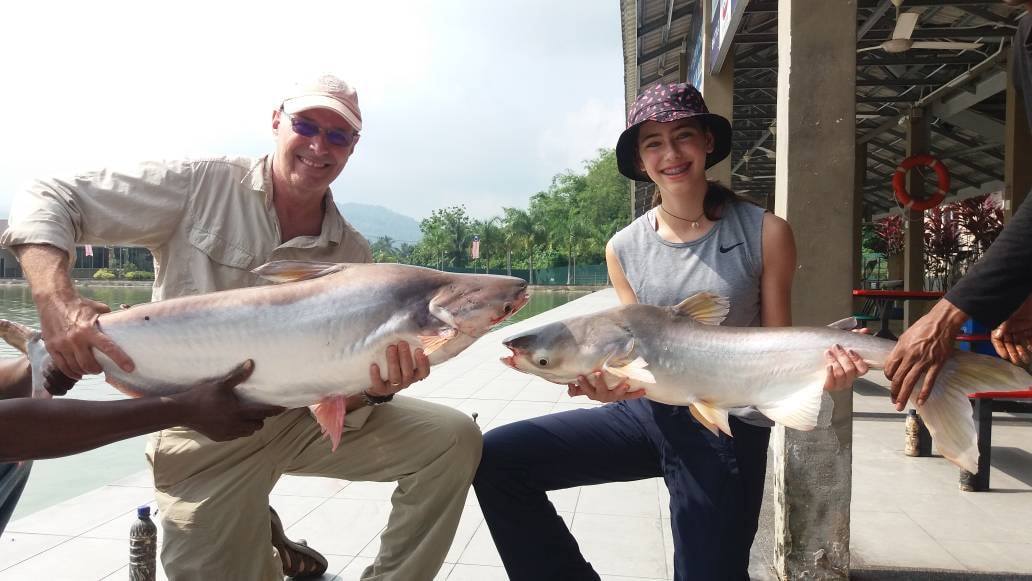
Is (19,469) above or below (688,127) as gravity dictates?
below

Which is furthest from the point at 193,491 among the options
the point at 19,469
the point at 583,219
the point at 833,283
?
the point at 583,219

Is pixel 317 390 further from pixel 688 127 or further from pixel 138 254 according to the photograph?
pixel 138 254

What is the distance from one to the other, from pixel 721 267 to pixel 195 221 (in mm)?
2319

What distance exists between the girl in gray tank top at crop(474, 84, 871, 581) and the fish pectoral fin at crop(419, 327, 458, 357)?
631mm

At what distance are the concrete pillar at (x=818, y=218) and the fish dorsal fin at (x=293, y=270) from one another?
2.19m

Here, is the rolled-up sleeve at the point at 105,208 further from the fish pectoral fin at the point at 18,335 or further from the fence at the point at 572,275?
the fence at the point at 572,275

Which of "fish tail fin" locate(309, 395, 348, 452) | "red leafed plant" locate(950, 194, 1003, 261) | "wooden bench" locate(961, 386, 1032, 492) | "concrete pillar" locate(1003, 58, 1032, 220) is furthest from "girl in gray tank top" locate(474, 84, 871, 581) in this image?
"red leafed plant" locate(950, 194, 1003, 261)

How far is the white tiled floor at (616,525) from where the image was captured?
12.8 feet

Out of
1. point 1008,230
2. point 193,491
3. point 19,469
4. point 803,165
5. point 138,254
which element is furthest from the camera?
point 138,254

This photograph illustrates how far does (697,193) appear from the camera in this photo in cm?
313

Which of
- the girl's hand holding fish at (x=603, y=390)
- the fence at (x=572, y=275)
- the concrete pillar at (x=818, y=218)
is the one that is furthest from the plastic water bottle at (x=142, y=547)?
the fence at (x=572, y=275)

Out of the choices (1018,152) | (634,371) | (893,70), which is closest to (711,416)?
(634,371)

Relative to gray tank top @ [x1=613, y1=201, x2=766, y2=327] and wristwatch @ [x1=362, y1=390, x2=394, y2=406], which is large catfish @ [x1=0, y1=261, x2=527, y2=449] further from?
gray tank top @ [x1=613, y1=201, x2=766, y2=327]

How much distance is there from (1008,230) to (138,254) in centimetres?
7640
